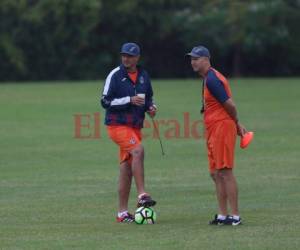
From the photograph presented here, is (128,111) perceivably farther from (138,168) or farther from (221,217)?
(221,217)

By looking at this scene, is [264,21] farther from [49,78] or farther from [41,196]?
[41,196]

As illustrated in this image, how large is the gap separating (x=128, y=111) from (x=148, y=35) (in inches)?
2069

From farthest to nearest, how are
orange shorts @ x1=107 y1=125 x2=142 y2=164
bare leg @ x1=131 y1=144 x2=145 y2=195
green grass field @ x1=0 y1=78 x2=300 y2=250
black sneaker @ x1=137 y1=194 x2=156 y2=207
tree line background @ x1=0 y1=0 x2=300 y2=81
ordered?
tree line background @ x1=0 y1=0 x2=300 y2=81, orange shorts @ x1=107 y1=125 x2=142 y2=164, bare leg @ x1=131 y1=144 x2=145 y2=195, black sneaker @ x1=137 y1=194 x2=156 y2=207, green grass field @ x1=0 y1=78 x2=300 y2=250

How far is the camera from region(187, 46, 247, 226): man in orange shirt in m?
11.6

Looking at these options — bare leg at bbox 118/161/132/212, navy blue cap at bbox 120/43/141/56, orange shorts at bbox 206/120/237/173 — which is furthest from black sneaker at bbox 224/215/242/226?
navy blue cap at bbox 120/43/141/56

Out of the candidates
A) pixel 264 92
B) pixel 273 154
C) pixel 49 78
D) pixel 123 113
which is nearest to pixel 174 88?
pixel 264 92

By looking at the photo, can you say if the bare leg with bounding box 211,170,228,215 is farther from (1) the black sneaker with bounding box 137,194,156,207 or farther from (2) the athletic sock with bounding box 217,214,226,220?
(1) the black sneaker with bounding box 137,194,156,207

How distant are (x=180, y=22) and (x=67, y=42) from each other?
7.12 meters

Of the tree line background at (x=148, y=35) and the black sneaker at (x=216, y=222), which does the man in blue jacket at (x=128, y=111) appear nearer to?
the black sneaker at (x=216, y=222)

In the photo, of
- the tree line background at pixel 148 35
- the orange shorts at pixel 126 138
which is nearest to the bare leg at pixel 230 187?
the orange shorts at pixel 126 138

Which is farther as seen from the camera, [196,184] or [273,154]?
[273,154]

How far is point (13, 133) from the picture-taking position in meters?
25.7

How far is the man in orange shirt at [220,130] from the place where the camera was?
11555mm

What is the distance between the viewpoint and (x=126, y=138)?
12.2m
